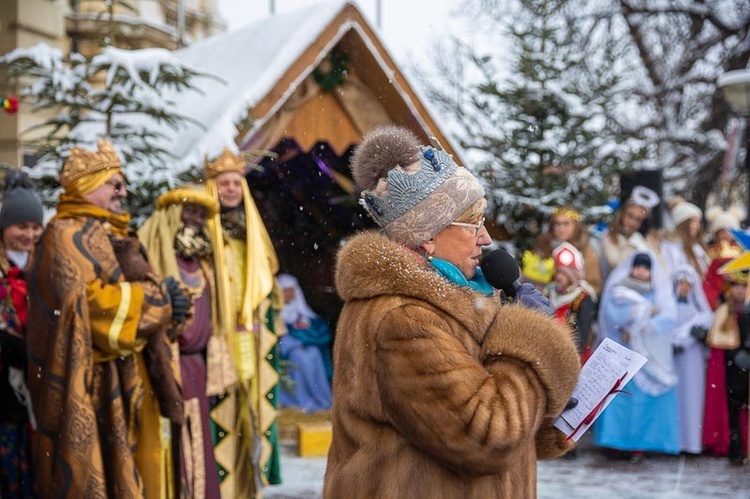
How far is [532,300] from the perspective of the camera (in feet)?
9.92

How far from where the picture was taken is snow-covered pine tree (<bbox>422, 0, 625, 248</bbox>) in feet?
32.6

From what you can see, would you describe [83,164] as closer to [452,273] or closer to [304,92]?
[452,273]

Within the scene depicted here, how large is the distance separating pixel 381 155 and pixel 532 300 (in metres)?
0.65

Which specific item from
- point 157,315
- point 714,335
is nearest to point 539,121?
point 714,335

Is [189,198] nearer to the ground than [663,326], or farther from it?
farther from it

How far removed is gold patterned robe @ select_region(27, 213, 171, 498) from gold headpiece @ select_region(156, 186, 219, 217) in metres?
1.11

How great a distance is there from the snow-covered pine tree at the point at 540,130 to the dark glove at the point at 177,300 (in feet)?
17.0

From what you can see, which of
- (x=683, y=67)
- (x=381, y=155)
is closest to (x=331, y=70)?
(x=381, y=155)

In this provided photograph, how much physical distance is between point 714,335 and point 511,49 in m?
3.61

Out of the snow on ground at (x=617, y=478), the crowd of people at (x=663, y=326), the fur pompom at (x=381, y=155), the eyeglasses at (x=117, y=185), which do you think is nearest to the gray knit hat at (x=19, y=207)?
the eyeglasses at (x=117, y=185)

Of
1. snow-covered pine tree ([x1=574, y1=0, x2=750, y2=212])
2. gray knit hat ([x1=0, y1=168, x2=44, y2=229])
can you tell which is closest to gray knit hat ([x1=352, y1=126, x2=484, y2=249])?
gray knit hat ([x1=0, y1=168, x2=44, y2=229])

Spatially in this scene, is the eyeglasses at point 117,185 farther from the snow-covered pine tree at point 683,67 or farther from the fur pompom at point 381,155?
the snow-covered pine tree at point 683,67

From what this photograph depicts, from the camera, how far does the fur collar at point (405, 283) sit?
2.83 meters

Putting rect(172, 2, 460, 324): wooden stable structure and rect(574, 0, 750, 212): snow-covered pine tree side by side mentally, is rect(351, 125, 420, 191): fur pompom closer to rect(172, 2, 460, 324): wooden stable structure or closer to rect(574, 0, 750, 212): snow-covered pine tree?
rect(172, 2, 460, 324): wooden stable structure
